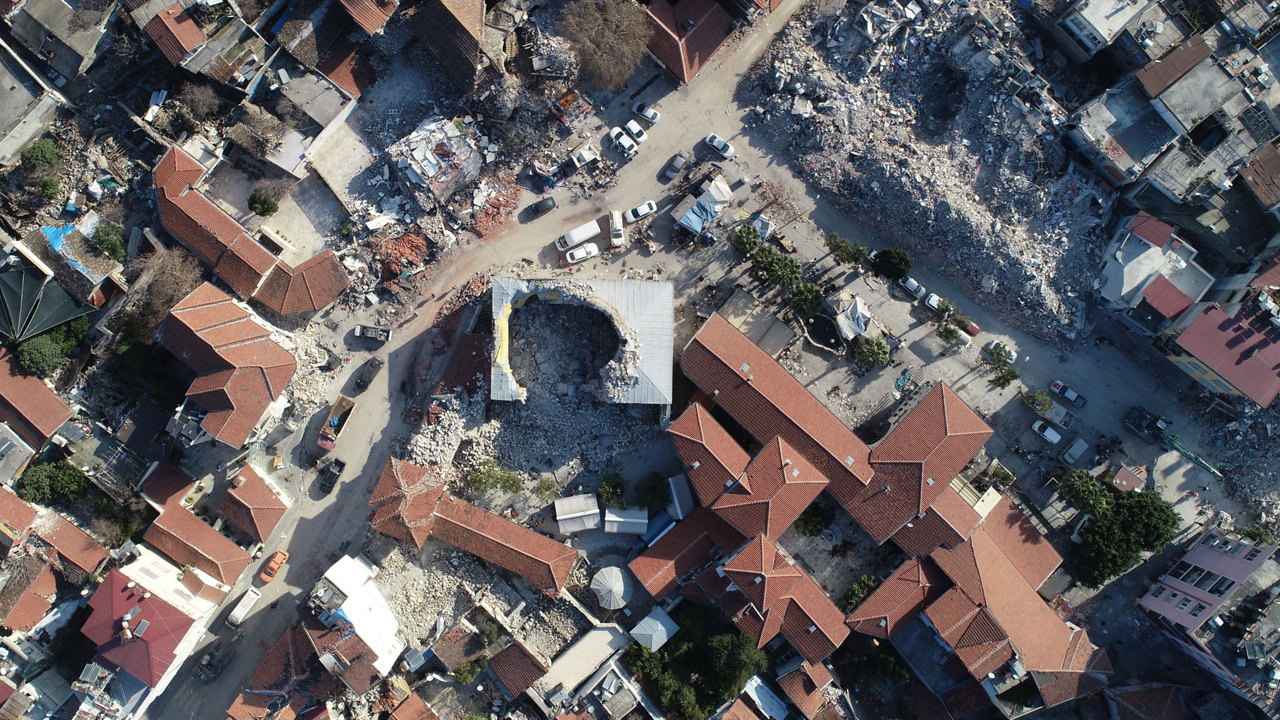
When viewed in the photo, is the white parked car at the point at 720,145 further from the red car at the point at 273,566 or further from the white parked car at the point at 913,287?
the red car at the point at 273,566

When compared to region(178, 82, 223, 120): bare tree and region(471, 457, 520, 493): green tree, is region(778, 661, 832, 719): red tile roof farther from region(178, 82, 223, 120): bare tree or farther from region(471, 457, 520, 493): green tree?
region(178, 82, 223, 120): bare tree

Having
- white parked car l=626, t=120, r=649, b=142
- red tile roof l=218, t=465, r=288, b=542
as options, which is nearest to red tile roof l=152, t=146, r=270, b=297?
red tile roof l=218, t=465, r=288, b=542

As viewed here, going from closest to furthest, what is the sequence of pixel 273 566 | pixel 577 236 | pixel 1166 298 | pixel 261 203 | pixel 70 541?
pixel 1166 298 → pixel 70 541 → pixel 261 203 → pixel 577 236 → pixel 273 566

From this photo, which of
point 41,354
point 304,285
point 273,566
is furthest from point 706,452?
point 41,354

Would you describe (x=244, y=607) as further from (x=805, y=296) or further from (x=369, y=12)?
(x=805, y=296)

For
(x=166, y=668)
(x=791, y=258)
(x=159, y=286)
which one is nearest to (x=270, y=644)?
(x=166, y=668)

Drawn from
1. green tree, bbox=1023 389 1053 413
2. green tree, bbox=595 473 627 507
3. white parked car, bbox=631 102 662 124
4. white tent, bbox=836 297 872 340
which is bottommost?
green tree, bbox=595 473 627 507

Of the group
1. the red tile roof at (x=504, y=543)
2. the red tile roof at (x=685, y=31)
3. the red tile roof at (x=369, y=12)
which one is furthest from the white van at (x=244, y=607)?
the red tile roof at (x=685, y=31)
